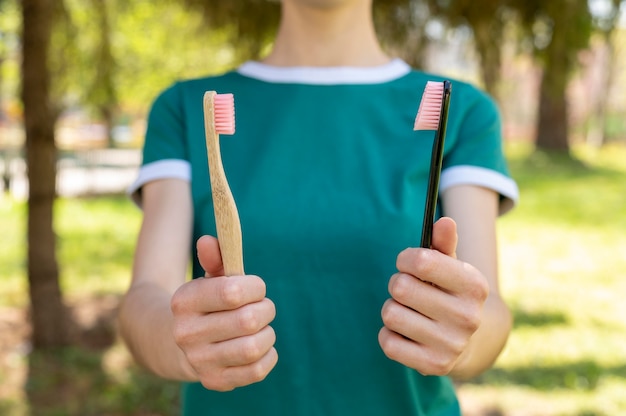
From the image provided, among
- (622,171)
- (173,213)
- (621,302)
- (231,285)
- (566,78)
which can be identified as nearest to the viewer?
(231,285)

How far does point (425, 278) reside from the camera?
0.82 m

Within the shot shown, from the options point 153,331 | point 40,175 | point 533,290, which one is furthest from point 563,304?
point 153,331

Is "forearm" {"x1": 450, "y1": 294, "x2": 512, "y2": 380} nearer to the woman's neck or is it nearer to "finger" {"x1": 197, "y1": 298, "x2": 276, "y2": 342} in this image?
"finger" {"x1": 197, "y1": 298, "x2": 276, "y2": 342}

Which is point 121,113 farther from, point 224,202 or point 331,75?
point 224,202

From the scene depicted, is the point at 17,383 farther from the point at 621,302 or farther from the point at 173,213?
the point at 621,302

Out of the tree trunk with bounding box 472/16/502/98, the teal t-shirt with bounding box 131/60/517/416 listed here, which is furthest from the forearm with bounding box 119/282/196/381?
the tree trunk with bounding box 472/16/502/98

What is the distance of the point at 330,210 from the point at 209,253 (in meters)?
0.48

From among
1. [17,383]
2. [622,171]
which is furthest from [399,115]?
[622,171]

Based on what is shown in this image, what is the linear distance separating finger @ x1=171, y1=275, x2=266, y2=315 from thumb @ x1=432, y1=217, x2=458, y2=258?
0.23 metres

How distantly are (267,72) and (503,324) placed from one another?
2.36 feet

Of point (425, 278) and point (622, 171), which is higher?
point (425, 278)

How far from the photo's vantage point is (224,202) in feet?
2.64

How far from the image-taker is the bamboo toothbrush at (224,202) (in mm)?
788

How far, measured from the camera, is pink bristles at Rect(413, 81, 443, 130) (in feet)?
2.63
